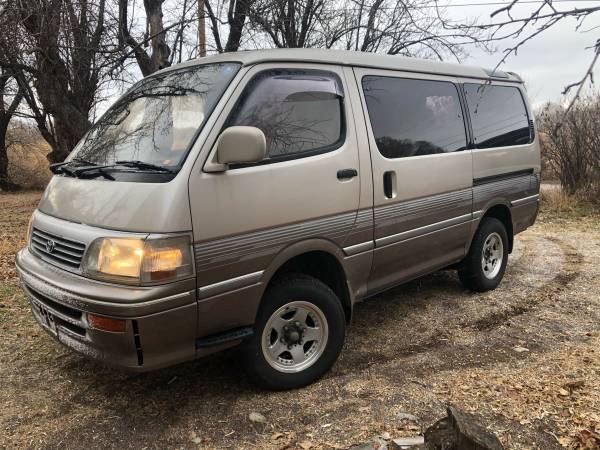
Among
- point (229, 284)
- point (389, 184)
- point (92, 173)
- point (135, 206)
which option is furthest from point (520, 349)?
point (92, 173)

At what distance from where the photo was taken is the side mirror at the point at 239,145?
2670 mm

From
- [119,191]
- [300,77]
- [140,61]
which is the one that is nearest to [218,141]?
[119,191]

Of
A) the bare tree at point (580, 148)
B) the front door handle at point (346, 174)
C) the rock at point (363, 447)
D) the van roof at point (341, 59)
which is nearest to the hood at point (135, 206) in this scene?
the van roof at point (341, 59)

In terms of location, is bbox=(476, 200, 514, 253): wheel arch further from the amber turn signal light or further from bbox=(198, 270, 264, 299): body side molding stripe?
the amber turn signal light

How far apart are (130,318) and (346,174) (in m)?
1.68

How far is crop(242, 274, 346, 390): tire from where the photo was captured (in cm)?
303

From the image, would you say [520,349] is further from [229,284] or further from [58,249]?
[58,249]

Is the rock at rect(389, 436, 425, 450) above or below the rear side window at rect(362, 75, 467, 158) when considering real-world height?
below

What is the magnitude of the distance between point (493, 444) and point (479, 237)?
9.72 feet

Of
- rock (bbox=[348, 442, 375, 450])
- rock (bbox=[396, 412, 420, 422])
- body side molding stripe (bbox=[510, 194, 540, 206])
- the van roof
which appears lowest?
rock (bbox=[396, 412, 420, 422])

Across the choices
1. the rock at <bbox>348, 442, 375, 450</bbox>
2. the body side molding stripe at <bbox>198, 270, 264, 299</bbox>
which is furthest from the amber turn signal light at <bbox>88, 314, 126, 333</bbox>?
the rock at <bbox>348, 442, 375, 450</bbox>

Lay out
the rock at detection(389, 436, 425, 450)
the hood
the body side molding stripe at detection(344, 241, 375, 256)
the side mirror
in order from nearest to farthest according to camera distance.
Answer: the rock at detection(389, 436, 425, 450) → the hood → the side mirror → the body side molding stripe at detection(344, 241, 375, 256)

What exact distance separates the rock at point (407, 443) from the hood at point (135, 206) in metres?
1.54

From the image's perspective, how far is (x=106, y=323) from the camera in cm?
254
